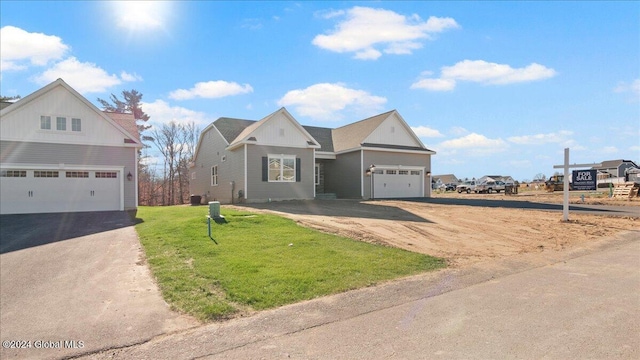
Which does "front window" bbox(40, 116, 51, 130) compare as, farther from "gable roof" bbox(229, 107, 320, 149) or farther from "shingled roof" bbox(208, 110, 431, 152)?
"shingled roof" bbox(208, 110, 431, 152)

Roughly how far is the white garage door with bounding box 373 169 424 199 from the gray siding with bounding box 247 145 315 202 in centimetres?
507

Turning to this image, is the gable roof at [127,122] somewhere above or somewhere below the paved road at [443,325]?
above

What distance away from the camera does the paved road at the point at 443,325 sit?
355cm

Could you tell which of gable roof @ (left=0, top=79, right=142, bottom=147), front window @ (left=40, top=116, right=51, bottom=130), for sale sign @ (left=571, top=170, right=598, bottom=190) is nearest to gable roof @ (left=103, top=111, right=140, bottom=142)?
gable roof @ (left=0, top=79, right=142, bottom=147)

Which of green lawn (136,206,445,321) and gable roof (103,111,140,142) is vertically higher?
gable roof (103,111,140,142)

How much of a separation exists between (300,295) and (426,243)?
194 inches

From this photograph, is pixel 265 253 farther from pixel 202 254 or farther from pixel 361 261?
pixel 361 261

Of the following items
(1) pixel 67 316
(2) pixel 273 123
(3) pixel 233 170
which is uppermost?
(2) pixel 273 123

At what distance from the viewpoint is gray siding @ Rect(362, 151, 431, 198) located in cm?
2400

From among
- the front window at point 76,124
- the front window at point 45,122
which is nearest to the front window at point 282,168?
the front window at point 76,124

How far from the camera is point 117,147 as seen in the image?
18609 millimetres

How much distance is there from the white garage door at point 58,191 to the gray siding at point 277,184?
6791 mm

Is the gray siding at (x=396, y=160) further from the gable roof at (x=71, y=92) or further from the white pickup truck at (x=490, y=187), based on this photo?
the white pickup truck at (x=490, y=187)

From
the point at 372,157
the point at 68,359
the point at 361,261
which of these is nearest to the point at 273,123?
the point at 372,157
